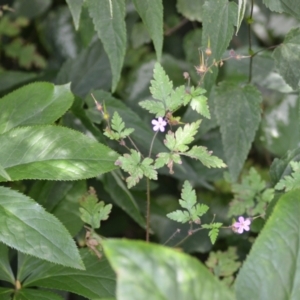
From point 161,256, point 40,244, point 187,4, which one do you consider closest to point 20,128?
point 40,244

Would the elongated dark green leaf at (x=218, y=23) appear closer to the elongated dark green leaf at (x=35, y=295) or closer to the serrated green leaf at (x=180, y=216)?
the serrated green leaf at (x=180, y=216)

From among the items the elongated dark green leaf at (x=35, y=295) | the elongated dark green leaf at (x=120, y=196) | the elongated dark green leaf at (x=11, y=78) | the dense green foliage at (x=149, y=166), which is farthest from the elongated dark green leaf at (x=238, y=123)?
the elongated dark green leaf at (x=11, y=78)

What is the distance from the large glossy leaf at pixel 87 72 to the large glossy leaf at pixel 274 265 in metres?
0.87

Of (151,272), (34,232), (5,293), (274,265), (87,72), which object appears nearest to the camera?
(151,272)

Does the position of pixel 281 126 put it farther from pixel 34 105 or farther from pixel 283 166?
pixel 34 105

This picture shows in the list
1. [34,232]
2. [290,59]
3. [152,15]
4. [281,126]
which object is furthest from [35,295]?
[281,126]

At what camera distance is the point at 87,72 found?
1.49 m

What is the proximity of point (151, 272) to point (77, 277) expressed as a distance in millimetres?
475

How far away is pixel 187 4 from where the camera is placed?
61.7 inches

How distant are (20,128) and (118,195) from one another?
0.40m

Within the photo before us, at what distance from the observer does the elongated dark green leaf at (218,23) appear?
101 cm

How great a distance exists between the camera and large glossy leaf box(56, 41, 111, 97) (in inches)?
58.0

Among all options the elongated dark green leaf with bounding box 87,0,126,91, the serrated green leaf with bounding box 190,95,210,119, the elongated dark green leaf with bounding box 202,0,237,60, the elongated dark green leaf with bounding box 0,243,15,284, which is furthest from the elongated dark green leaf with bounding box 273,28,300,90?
the elongated dark green leaf with bounding box 0,243,15,284

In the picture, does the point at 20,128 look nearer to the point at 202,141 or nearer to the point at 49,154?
the point at 49,154
